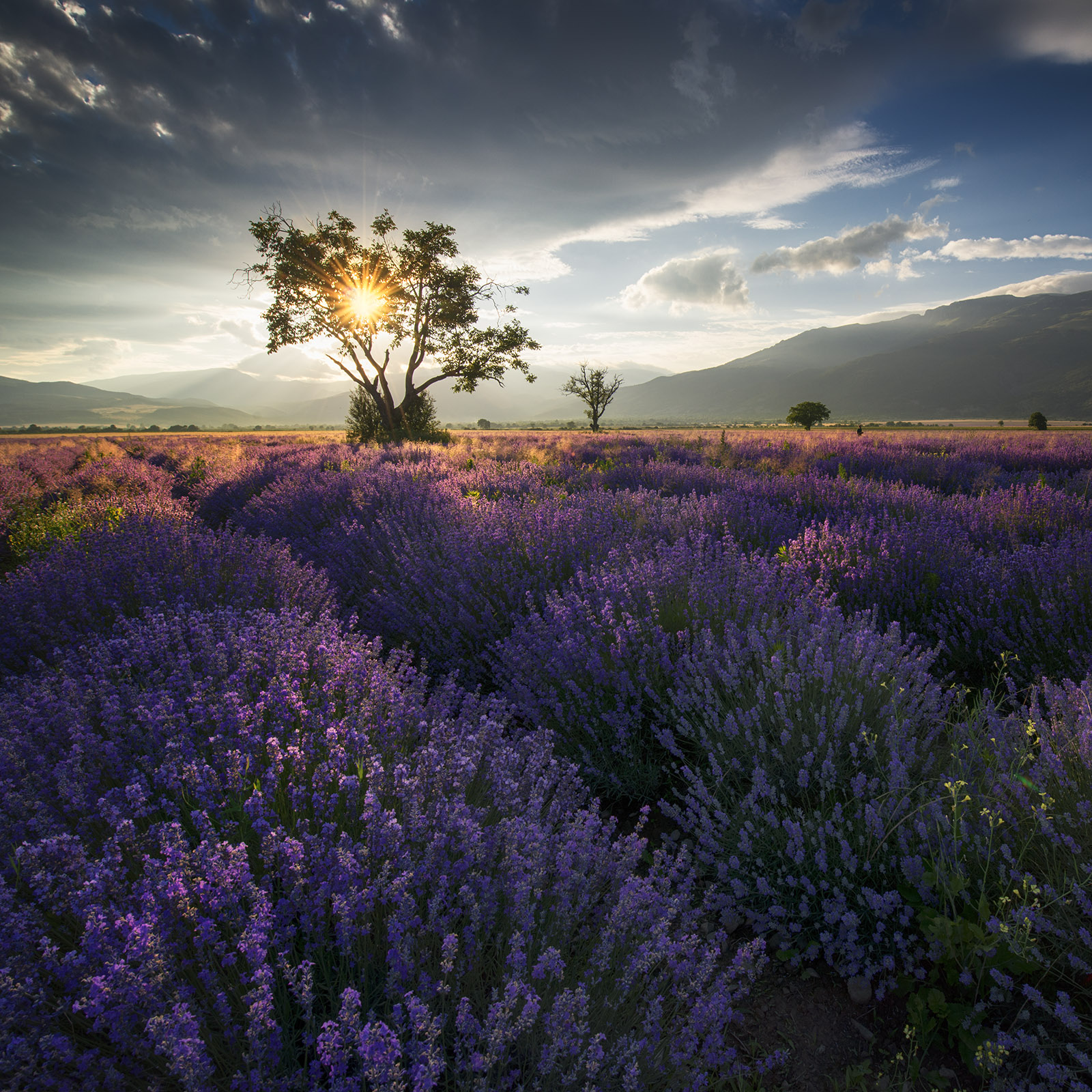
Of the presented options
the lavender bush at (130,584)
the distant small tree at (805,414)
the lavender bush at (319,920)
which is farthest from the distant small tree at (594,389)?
the lavender bush at (319,920)

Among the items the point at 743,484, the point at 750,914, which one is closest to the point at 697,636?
the point at 750,914

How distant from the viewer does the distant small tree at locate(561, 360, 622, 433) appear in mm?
38219

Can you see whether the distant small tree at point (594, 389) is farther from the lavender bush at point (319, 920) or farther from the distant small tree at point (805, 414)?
the lavender bush at point (319, 920)

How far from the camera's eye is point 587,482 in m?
7.68

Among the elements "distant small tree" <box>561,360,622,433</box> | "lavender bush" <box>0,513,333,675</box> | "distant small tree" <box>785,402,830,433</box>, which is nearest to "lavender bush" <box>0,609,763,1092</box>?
"lavender bush" <box>0,513,333,675</box>

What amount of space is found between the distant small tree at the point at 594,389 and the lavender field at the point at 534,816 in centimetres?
3491

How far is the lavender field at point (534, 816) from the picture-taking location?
114cm

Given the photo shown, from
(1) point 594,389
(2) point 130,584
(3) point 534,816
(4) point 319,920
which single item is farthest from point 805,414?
(4) point 319,920

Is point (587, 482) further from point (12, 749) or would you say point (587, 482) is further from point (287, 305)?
point (287, 305)

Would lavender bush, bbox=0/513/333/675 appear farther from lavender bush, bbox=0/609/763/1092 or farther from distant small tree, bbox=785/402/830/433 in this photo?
distant small tree, bbox=785/402/830/433

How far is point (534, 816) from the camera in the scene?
1559 millimetres

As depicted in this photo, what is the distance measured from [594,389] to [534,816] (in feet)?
130

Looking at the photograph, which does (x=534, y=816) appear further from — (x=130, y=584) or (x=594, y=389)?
(x=594, y=389)

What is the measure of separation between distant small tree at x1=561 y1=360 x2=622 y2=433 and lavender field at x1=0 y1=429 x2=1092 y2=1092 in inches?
1375
